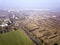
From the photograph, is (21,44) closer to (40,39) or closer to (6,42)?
(6,42)

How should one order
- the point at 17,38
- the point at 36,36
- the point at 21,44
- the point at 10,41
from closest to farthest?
1. the point at 21,44
2. the point at 10,41
3. the point at 17,38
4. the point at 36,36

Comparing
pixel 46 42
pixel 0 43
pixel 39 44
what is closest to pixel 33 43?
pixel 39 44

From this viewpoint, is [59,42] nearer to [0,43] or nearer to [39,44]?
Answer: [39,44]

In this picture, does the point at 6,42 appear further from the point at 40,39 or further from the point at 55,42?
the point at 55,42

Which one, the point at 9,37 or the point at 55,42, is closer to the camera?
the point at 55,42

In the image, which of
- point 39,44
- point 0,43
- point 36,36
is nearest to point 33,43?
point 39,44

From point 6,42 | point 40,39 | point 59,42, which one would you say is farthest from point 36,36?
point 6,42

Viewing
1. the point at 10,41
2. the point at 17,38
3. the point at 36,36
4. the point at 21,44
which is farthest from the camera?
the point at 36,36

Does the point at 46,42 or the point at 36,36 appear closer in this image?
the point at 46,42
